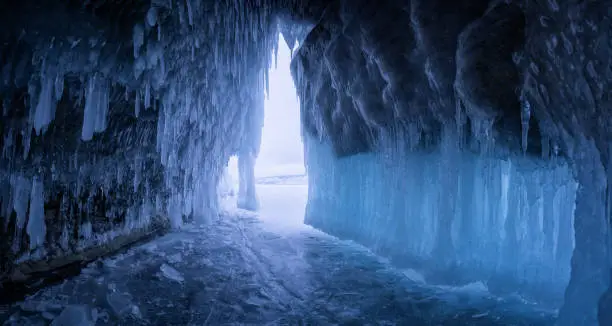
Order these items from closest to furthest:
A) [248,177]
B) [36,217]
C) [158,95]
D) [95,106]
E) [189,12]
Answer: [95,106]
[189,12]
[36,217]
[158,95]
[248,177]

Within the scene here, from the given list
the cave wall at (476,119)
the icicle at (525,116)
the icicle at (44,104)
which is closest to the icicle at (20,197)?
the icicle at (44,104)

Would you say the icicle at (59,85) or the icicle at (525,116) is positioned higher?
the icicle at (59,85)

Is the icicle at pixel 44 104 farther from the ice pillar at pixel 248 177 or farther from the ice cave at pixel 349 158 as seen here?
the ice pillar at pixel 248 177

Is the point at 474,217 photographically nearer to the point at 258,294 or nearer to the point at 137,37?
the point at 258,294

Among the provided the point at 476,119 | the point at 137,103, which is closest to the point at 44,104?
the point at 137,103

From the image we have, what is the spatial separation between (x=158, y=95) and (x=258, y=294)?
13.0 ft

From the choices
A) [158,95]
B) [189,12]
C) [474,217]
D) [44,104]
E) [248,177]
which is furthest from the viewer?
[248,177]

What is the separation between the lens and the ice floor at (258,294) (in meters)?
4.24

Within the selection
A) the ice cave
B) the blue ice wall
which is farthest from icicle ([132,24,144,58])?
the blue ice wall

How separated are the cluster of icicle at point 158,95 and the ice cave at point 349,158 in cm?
4

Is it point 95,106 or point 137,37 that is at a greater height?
point 137,37

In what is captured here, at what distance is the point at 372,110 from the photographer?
7344 mm

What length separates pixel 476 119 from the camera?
5.16m

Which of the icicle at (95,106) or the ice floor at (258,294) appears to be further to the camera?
the icicle at (95,106)
